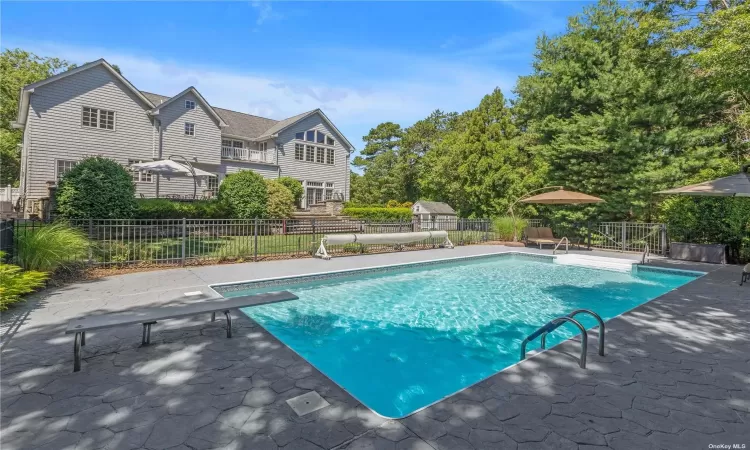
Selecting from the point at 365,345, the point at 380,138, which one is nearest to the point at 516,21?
the point at 365,345

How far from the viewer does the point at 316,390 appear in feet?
10.6

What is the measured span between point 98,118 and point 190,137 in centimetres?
456

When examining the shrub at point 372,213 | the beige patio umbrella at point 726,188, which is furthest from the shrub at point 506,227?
the shrub at point 372,213

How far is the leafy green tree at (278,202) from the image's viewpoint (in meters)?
18.5

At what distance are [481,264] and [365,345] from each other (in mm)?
8782

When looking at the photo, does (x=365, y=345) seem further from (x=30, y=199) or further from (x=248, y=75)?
(x=30, y=199)

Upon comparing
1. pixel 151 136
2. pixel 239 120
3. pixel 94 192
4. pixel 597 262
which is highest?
pixel 239 120

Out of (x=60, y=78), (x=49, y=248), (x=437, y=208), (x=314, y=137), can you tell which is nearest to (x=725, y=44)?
(x=49, y=248)

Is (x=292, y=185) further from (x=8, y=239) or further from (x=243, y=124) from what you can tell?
(x=8, y=239)

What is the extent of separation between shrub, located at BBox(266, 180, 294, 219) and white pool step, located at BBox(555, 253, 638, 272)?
13346 millimetres

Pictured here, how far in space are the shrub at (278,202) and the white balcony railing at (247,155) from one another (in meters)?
7.38

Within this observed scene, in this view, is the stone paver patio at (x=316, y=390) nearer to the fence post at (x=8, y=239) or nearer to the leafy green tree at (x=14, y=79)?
the fence post at (x=8, y=239)

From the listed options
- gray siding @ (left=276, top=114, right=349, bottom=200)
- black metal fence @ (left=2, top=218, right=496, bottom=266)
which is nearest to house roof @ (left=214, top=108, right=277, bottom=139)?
gray siding @ (left=276, top=114, right=349, bottom=200)

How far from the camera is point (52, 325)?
4.77 metres
